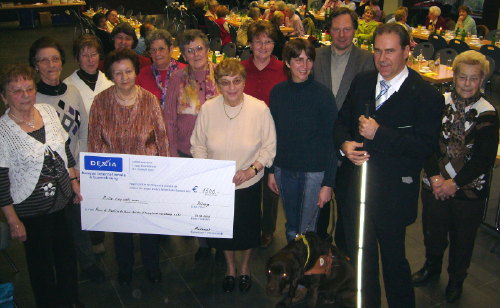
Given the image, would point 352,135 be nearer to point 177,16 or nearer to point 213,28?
point 213,28

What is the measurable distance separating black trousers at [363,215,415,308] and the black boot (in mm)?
718

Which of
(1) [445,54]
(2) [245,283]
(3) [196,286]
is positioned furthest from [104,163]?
(1) [445,54]

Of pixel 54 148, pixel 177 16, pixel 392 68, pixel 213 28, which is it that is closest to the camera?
pixel 392 68

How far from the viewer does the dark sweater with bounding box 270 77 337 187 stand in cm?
284

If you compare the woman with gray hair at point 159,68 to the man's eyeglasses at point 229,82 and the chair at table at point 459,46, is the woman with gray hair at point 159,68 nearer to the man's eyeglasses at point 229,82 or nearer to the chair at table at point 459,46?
the man's eyeglasses at point 229,82

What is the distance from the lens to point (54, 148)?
265cm

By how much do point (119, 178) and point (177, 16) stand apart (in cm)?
1508

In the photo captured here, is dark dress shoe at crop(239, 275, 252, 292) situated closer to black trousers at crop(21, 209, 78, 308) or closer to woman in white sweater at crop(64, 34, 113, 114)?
black trousers at crop(21, 209, 78, 308)

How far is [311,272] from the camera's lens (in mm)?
2799

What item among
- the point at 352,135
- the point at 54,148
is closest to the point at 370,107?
the point at 352,135

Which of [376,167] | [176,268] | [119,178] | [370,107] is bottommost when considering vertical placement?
[176,268]

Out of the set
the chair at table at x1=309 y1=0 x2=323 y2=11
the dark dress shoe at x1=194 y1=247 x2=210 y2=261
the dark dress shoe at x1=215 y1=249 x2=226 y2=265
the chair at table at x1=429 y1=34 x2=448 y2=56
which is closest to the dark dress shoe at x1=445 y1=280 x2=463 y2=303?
the dark dress shoe at x1=215 y1=249 x2=226 y2=265

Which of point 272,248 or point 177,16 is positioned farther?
point 177,16

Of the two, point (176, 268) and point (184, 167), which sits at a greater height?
point (184, 167)
